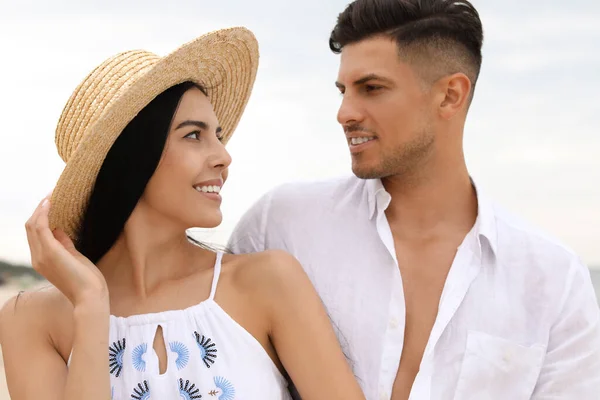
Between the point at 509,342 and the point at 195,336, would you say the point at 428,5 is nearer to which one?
the point at 509,342

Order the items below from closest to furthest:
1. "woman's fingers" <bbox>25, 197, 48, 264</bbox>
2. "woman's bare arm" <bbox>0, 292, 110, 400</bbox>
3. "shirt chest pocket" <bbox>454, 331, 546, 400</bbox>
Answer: "woman's bare arm" <bbox>0, 292, 110, 400</bbox> < "woman's fingers" <bbox>25, 197, 48, 264</bbox> < "shirt chest pocket" <bbox>454, 331, 546, 400</bbox>

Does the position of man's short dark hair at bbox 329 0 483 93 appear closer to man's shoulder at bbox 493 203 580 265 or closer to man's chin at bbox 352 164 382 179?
man's chin at bbox 352 164 382 179

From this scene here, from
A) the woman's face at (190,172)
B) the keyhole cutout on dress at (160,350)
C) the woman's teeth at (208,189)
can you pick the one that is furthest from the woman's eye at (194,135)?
the keyhole cutout on dress at (160,350)

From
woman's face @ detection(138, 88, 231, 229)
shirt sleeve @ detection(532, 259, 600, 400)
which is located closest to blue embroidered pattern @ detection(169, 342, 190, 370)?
woman's face @ detection(138, 88, 231, 229)

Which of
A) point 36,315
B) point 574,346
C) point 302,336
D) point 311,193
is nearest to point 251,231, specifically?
point 311,193

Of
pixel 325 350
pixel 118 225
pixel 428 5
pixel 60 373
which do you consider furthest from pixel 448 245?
pixel 60 373

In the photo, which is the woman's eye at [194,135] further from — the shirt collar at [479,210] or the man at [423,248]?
the shirt collar at [479,210]

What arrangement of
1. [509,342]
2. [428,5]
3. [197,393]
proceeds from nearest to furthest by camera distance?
[197,393] → [509,342] → [428,5]

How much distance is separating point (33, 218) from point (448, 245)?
163 centimetres

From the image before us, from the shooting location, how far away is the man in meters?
3.13

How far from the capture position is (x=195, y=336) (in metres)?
2.78

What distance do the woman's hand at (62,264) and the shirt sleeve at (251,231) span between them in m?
0.69

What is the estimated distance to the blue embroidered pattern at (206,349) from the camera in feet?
9.05

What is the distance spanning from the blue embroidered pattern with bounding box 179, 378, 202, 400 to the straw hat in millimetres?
744
